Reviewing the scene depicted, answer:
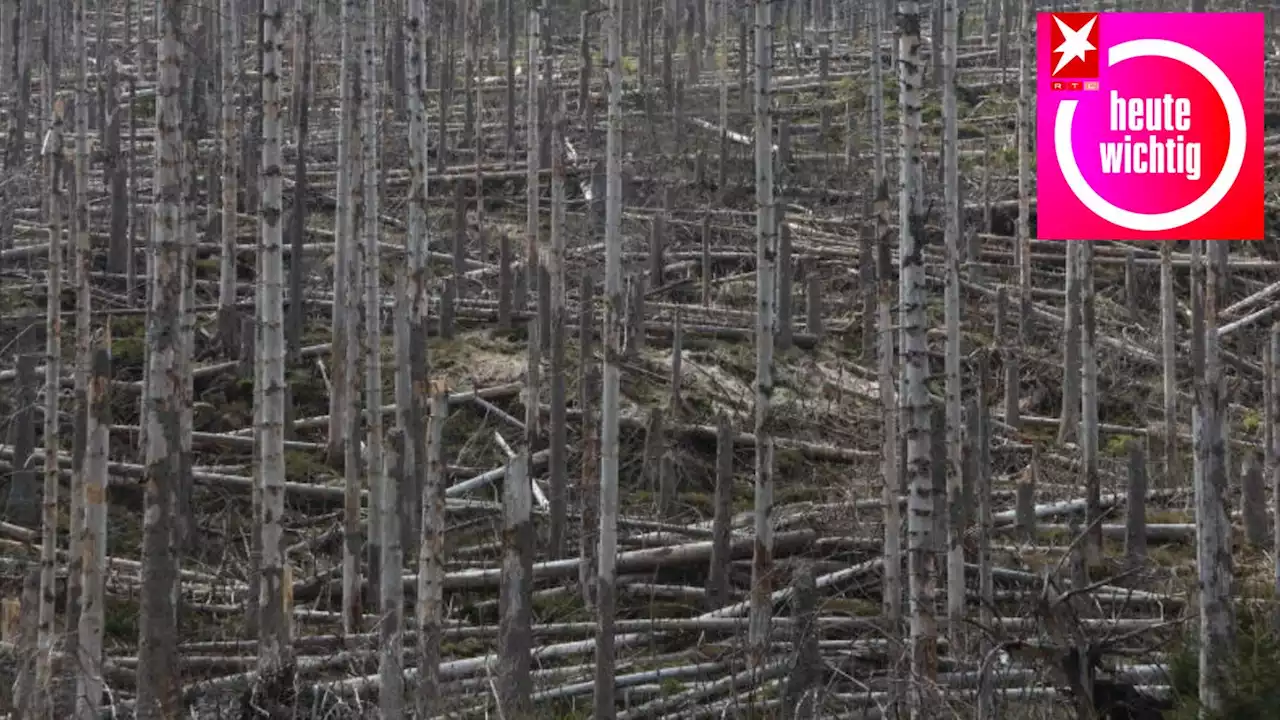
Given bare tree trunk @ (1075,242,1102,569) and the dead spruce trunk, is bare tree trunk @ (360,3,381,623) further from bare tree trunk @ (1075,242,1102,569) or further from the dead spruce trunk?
bare tree trunk @ (1075,242,1102,569)

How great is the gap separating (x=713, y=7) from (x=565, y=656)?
29.2 meters

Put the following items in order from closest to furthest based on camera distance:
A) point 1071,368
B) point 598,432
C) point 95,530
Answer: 1. point 95,530
2. point 598,432
3. point 1071,368

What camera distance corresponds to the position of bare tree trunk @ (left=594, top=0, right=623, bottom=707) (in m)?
9.55

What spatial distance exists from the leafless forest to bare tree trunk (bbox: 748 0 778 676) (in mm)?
31

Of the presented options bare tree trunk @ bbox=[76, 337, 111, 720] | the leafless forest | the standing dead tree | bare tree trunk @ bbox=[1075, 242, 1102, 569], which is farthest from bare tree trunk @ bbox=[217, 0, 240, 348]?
bare tree trunk @ bbox=[1075, 242, 1102, 569]

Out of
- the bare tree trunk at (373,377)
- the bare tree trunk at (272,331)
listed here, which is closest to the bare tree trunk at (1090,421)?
the bare tree trunk at (373,377)

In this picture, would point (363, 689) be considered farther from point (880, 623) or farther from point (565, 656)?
point (880, 623)

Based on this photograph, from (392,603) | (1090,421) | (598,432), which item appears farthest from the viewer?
(598,432)

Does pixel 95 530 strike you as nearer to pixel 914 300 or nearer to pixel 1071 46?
pixel 914 300

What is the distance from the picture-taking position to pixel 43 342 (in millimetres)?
16109

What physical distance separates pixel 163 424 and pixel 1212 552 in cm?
563

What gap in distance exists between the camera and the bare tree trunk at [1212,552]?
269 inches

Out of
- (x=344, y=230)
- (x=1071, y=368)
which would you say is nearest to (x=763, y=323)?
(x=344, y=230)

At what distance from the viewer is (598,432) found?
15266mm
